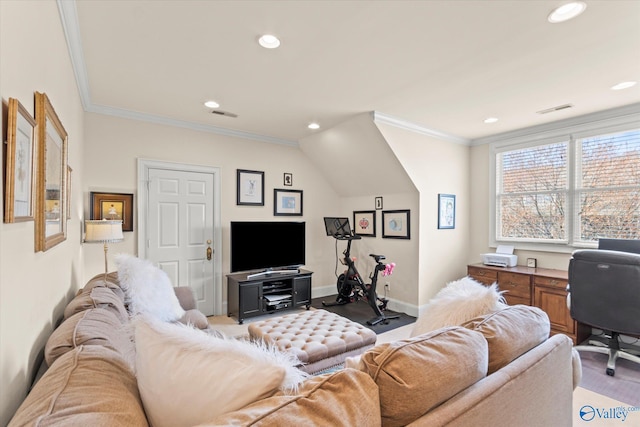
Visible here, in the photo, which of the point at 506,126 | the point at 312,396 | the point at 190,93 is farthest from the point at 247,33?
the point at 506,126

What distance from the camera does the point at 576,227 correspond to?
3785 millimetres

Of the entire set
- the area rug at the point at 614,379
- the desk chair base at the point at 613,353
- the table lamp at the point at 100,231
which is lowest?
the area rug at the point at 614,379

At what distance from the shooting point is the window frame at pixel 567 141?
3.43 metres

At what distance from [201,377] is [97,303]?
4.17ft

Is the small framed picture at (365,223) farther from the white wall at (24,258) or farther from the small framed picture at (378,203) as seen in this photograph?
the white wall at (24,258)

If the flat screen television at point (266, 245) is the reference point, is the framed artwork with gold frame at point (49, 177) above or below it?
above

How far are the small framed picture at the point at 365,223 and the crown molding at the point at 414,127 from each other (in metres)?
1.39

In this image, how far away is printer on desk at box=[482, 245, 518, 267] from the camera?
4.07 metres

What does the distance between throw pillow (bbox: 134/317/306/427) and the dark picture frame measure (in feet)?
10.4

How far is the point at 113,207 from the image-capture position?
3529 millimetres

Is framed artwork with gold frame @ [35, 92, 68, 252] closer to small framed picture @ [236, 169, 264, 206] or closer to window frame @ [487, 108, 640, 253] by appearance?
small framed picture @ [236, 169, 264, 206]

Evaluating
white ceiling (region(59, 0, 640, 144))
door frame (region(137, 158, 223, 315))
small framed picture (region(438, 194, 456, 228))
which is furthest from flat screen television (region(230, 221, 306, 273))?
small framed picture (region(438, 194, 456, 228))

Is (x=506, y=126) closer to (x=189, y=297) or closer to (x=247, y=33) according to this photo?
(x=247, y=33)

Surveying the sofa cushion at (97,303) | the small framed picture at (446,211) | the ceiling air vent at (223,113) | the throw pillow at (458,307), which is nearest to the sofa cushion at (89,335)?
the sofa cushion at (97,303)
